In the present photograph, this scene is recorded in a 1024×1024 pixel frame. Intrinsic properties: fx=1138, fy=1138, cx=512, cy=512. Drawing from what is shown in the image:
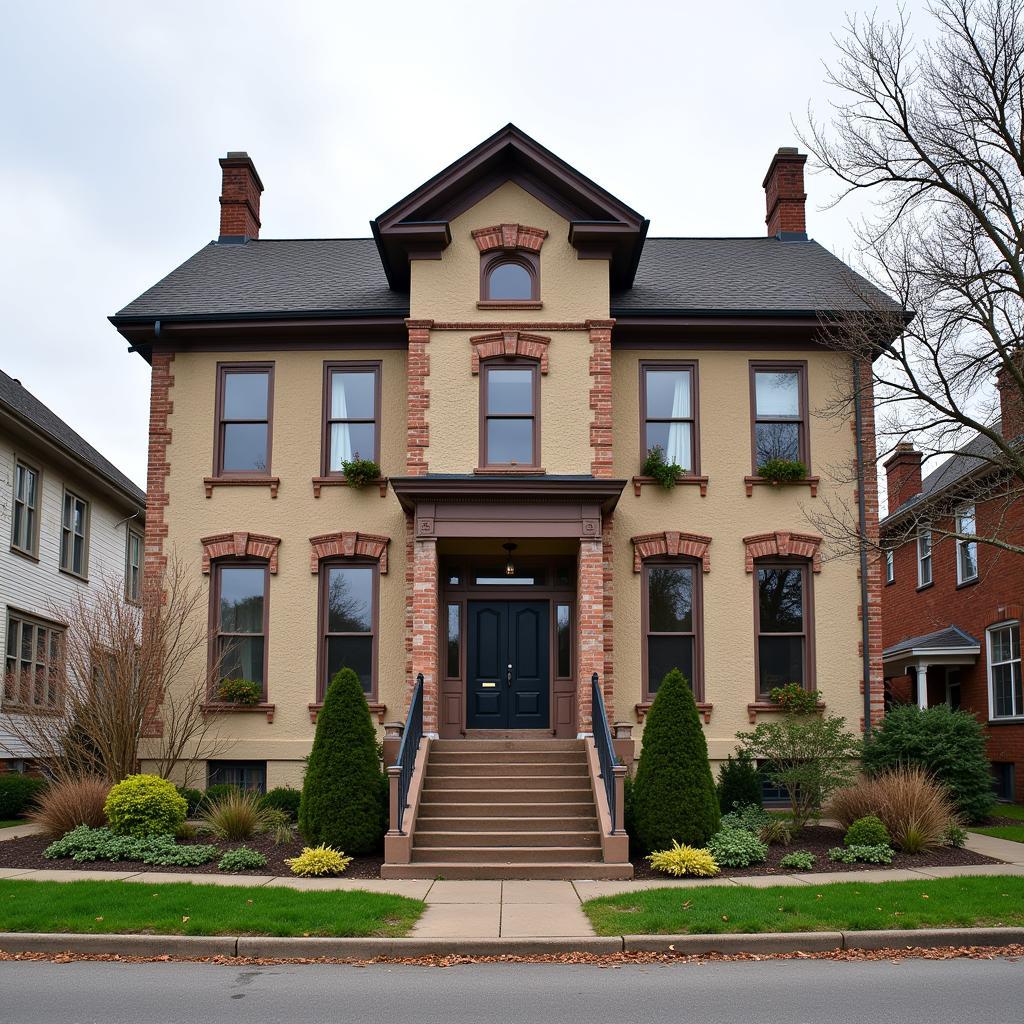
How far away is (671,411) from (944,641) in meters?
10.0

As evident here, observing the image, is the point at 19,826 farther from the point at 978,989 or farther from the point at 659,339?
the point at 978,989

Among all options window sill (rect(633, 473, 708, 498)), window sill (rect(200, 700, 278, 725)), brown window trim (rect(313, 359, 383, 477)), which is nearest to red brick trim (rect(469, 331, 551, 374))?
brown window trim (rect(313, 359, 383, 477))

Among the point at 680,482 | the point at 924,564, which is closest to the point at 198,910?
the point at 680,482

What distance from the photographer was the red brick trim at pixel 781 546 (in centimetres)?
1761

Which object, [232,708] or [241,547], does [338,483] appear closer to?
[241,547]

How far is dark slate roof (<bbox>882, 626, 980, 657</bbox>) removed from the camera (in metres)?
23.9

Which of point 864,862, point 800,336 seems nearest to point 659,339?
point 800,336

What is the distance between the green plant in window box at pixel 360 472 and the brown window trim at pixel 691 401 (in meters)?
4.07

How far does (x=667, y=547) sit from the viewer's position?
1753 cm

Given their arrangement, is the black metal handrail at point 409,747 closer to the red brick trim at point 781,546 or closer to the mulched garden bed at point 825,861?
the mulched garden bed at point 825,861

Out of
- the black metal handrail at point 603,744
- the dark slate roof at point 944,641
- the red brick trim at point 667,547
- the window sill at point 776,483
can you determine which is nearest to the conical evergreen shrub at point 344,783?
the black metal handrail at point 603,744

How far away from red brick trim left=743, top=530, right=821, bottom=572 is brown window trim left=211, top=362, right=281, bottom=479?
744cm

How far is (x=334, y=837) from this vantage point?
514 inches

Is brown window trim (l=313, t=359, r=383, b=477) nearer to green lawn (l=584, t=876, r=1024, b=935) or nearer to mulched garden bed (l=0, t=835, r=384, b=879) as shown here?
mulched garden bed (l=0, t=835, r=384, b=879)
